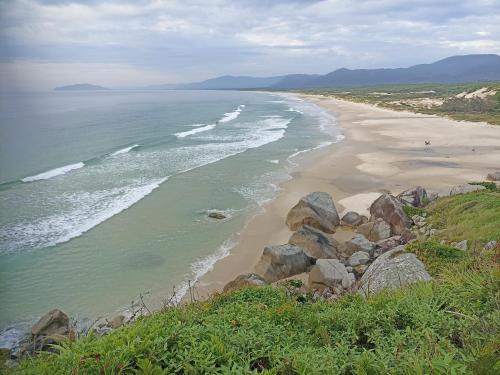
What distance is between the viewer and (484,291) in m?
5.60

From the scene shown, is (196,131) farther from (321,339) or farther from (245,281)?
(321,339)

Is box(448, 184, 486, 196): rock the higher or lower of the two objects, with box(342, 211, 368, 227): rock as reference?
higher

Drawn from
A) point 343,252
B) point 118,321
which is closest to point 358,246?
point 343,252

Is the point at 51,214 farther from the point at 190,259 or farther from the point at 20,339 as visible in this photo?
the point at 20,339

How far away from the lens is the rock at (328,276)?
1109cm

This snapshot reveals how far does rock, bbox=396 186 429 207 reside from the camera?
59.0 ft

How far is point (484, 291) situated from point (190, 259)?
10.3 metres

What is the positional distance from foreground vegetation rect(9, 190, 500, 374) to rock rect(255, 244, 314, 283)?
5763 mm

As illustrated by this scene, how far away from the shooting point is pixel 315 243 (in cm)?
1412

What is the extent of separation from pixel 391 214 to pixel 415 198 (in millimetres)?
3353

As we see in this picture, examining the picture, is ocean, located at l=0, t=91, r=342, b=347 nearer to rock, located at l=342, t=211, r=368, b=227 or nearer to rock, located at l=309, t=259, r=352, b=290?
rock, located at l=309, t=259, r=352, b=290

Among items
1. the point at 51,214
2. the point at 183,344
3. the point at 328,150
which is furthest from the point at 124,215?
the point at 328,150

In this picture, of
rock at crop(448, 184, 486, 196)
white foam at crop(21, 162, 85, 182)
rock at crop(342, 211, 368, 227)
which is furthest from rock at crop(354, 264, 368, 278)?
white foam at crop(21, 162, 85, 182)

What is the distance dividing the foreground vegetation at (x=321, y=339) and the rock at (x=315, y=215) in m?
9.55
